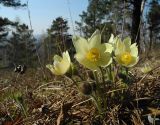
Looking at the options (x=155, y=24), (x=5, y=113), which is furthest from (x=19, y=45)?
(x=5, y=113)

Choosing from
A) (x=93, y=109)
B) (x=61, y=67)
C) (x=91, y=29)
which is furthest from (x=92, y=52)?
(x=91, y=29)

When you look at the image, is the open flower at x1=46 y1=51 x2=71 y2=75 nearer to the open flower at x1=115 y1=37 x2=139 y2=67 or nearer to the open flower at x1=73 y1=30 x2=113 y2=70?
the open flower at x1=73 y1=30 x2=113 y2=70

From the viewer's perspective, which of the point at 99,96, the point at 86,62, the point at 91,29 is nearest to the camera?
the point at 86,62

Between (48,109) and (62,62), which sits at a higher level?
(62,62)

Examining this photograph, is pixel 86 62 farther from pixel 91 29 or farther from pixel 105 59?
pixel 91 29

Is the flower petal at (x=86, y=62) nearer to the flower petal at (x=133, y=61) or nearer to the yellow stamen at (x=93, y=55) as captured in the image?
the yellow stamen at (x=93, y=55)

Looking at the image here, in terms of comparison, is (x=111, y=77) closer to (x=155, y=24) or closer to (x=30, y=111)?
(x=30, y=111)
